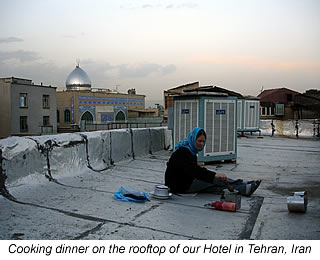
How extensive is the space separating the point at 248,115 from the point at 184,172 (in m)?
13.4

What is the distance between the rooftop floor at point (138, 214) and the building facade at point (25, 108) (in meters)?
28.2

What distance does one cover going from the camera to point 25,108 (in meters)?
33.2

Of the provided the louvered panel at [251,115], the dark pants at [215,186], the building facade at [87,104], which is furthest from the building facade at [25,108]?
the dark pants at [215,186]

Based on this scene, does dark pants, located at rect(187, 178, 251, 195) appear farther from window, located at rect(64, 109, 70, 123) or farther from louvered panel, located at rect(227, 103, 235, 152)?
window, located at rect(64, 109, 70, 123)

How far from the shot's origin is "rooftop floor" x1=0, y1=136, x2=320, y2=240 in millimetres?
3295

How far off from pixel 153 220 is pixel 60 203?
1.38 meters

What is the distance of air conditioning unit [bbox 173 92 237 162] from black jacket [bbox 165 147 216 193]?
3.02 metres

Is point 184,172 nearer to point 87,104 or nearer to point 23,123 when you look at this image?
point 23,123

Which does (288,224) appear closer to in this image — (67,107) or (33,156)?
(33,156)

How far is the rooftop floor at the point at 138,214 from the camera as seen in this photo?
3295 mm

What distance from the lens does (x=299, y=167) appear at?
780 centimetres

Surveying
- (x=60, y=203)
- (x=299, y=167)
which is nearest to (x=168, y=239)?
(x=60, y=203)

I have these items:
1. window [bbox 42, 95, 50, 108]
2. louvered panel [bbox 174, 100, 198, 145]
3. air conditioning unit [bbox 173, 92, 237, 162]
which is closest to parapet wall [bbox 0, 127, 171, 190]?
louvered panel [bbox 174, 100, 198, 145]

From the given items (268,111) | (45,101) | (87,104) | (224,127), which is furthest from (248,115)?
(87,104)
